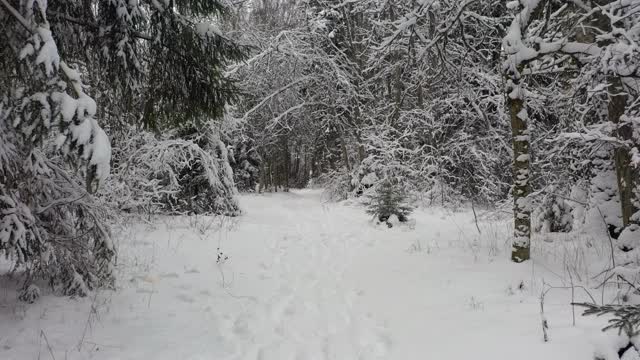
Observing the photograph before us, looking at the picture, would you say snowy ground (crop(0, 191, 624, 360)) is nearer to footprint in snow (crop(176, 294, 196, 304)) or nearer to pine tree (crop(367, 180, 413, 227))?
footprint in snow (crop(176, 294, 196, 304))

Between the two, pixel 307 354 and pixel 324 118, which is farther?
pixel 324 118

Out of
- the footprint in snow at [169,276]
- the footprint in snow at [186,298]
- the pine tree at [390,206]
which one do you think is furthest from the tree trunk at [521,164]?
the footprint in snow at [169,276]

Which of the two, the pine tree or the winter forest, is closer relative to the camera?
the winter forest

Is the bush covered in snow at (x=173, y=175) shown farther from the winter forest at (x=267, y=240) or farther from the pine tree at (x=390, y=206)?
the pine tree at (x=390, y=206)

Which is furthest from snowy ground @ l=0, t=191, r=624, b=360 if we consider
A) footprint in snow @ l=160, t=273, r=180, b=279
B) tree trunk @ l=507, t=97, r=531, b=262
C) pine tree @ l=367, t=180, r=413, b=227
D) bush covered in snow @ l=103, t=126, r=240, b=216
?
pine tree @ l=367, t=180, r=413, b=227

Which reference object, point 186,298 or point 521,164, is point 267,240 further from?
point 521,164

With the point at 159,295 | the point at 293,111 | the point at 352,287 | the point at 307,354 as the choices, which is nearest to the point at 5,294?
the point at 159,295

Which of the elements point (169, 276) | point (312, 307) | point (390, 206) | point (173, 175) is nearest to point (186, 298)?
point (169, 276)

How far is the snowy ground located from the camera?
3.75 metres

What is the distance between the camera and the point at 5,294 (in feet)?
15.5

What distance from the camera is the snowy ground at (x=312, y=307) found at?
375 cm

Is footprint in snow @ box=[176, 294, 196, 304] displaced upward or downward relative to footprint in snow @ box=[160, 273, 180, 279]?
downward

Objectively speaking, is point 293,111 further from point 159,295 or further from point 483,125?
point 159,295

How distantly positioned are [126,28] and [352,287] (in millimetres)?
4038
